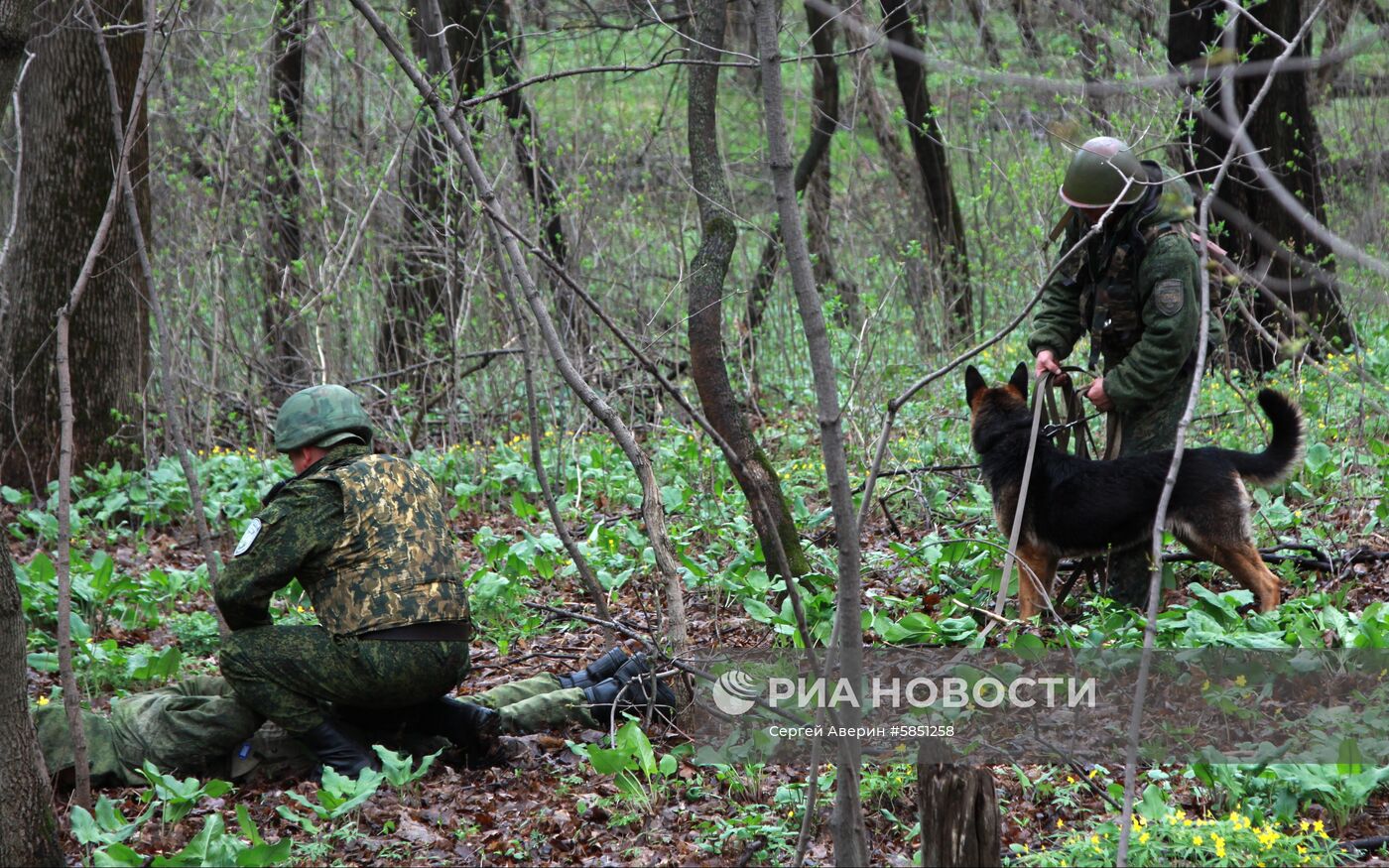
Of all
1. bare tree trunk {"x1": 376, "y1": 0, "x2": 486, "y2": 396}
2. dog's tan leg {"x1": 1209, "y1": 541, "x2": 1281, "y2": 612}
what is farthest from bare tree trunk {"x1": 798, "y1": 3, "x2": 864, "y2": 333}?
dog's tan leg {"x1": 1209, "y1": 541, "x2": 1281, "y2": 612}

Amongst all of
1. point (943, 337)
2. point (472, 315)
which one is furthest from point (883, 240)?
point (472, 315)

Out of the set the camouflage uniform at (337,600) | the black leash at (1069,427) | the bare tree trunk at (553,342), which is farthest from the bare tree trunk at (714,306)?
the camouflage uniform at (337,600)

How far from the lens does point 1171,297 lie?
17.0 feet

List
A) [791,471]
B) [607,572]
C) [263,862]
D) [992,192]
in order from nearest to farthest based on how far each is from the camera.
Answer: [263,862]
[607,572]
[791,471]
[992,192]

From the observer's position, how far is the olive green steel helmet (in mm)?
5109

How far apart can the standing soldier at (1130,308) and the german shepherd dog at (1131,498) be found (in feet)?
0.97

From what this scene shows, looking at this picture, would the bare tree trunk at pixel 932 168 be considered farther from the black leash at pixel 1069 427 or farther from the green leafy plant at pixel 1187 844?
the green leafy plant at pixel 1187 844

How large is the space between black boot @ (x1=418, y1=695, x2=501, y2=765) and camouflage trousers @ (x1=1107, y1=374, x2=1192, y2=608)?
2.95m

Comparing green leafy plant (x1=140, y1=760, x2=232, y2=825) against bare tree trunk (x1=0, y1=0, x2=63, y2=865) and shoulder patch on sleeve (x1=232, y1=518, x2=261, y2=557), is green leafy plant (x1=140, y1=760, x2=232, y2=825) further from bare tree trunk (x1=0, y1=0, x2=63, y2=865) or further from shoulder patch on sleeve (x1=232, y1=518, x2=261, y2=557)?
shoulder patch on sleeve (x1=232, y1=518, x2=261, y2=557)

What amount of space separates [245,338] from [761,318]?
5156mm

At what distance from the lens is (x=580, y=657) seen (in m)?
5.74

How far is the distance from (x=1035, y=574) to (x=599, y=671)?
6.59 ft

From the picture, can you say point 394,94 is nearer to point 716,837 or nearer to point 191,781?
point 191,781

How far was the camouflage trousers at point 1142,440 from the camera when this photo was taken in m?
5.45
